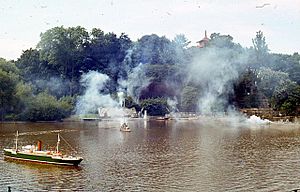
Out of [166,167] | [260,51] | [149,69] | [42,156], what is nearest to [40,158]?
[42,156]

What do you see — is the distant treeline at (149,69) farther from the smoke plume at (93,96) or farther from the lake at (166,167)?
the lake at (166,167)

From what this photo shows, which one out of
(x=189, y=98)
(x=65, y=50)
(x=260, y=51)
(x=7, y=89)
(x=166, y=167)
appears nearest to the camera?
(x=166, y=167)

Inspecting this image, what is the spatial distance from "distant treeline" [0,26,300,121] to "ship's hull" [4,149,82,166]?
174 feet

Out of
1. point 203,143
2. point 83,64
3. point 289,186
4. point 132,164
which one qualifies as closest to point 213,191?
point 289,186

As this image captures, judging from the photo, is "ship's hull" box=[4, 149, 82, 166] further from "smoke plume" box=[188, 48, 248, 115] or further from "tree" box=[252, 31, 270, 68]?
"tree" box=[252, 31, 270, 68]

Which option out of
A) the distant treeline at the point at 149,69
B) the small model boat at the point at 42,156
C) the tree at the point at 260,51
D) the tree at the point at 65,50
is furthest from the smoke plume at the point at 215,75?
the small model boat at the point at 42,156

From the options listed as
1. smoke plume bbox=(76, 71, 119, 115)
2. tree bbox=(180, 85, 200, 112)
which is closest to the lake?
smoke plume bbox=(76, 71, 119, 115)

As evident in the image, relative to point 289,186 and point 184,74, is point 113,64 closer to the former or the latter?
point 184,74

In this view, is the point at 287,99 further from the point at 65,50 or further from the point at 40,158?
the point at 40,158

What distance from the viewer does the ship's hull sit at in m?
33.6

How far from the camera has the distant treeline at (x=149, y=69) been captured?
330 ft

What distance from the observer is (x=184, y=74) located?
351ft

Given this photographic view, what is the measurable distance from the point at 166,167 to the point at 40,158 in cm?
916

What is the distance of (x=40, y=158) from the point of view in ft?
114
